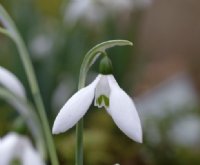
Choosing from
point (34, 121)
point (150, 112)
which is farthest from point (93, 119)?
point (34, 121)

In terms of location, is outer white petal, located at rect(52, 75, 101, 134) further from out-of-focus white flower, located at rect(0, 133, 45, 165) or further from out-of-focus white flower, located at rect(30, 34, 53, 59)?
out-of-focus white flower, located at rect(30, 34, 53, 59)

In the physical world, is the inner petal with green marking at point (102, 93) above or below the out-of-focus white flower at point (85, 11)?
below

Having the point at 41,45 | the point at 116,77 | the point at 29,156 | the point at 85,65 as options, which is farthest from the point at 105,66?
the point at 41,45

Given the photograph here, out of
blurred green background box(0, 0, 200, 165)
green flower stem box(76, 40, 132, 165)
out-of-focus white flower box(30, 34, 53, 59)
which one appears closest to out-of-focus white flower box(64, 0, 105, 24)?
blurred green background box(0, 0, 200, 165)

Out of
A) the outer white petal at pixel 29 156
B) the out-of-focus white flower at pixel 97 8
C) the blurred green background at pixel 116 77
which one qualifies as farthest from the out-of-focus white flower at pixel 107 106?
the out-of-focus white flower at pixel 97 8

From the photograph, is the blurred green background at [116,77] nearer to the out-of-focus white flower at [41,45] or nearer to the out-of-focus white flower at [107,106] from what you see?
the out-of-focus white flower at [41,45]

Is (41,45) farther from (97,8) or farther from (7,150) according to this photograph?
(7,150)
